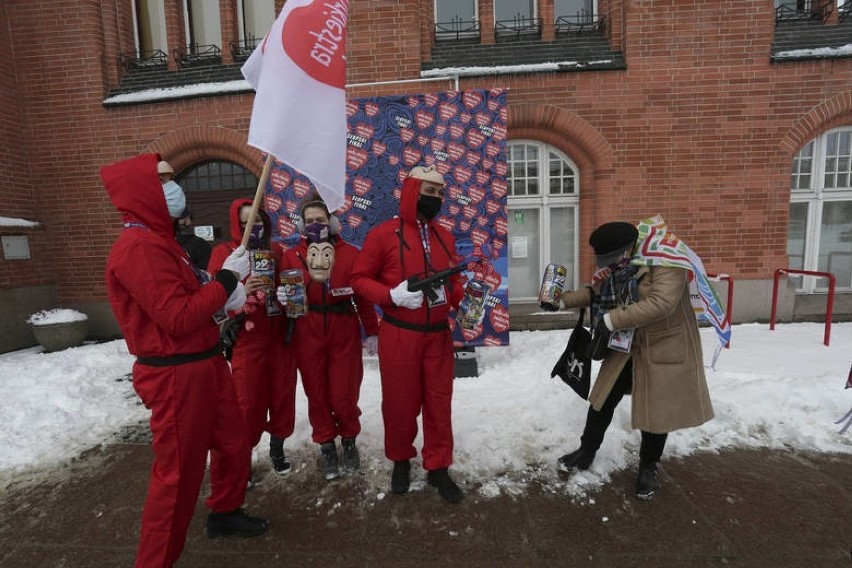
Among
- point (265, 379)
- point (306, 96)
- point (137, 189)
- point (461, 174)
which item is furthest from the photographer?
point (461, 174)

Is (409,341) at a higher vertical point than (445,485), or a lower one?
higher

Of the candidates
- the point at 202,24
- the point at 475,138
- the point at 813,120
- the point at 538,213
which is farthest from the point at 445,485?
the point at 202,24

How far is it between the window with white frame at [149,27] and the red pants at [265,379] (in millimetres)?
7179

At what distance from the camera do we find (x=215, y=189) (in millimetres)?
7395

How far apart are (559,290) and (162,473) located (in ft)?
7.60

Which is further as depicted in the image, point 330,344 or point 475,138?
point 475,138

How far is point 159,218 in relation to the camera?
1.96 metres

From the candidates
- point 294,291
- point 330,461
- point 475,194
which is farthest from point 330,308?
point 475,194

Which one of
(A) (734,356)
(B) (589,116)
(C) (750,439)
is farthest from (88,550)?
(B) (589,116)

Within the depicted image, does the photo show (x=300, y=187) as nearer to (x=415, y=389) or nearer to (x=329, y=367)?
(x=329, y=367)

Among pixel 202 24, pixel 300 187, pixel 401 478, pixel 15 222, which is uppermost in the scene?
pixel 202 24

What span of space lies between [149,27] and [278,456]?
809 cm

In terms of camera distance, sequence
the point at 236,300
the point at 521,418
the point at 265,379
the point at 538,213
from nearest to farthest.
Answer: the point at 236,300, the point at 265,379, the point at 521,418, the point at 538,213

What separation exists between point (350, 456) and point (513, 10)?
7.11 metres
